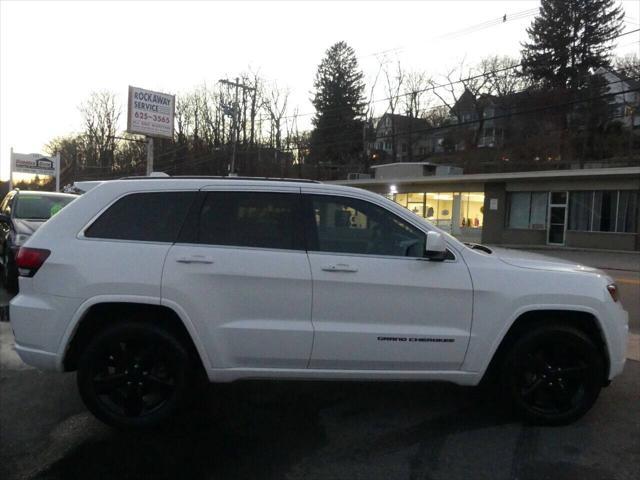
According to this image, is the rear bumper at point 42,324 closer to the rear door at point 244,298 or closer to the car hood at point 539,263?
the rear door at point 244,298

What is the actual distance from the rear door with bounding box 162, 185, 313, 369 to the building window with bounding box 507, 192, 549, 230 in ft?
90.2

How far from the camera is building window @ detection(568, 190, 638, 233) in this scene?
81.9ft

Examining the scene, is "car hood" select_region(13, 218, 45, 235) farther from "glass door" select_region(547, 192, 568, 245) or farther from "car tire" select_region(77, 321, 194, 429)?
"glass door" select_region(547, 192, 568, 245)

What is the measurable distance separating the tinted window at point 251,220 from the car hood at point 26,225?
5.96m

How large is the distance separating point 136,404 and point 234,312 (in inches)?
38.9

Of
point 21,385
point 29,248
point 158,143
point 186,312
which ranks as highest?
A: point 158,143

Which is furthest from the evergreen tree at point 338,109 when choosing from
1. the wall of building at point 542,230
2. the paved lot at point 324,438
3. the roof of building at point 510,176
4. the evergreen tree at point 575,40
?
the paved lot at point 324,438

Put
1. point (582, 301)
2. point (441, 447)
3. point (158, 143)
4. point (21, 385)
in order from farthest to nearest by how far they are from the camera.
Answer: point (158, 143) < point (21, 385) < point (582, 301) < point (441, 447)

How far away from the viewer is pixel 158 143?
193 ft

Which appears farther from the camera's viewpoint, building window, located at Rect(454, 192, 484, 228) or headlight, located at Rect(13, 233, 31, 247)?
building window, located at Rect(454, 192, 484, 228)

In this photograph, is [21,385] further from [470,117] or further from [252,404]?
[470,117]

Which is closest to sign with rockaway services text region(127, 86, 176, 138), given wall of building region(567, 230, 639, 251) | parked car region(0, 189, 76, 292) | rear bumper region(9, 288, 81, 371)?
parked car region(0, 189, 76, 292)

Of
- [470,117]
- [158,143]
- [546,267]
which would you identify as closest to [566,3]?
[470,117]

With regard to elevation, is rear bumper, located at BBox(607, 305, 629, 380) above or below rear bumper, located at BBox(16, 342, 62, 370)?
above
